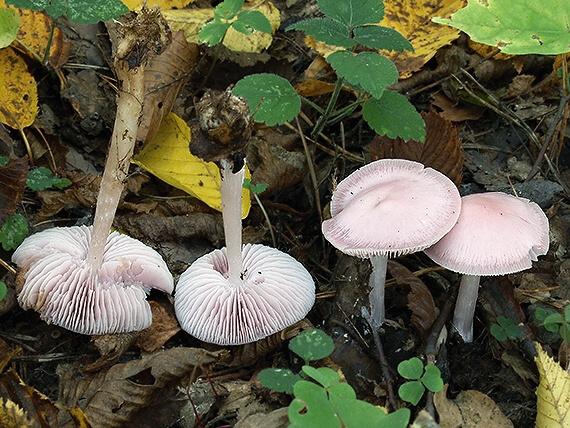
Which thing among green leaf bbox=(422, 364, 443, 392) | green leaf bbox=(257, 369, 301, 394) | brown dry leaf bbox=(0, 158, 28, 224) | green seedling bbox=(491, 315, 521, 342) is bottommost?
green seedling bbox=(491, 315, 521, 342)

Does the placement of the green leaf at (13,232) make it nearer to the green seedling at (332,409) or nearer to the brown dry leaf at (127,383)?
the brown dry leaf at (127,383)

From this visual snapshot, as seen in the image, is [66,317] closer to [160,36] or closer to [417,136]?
[160,36]

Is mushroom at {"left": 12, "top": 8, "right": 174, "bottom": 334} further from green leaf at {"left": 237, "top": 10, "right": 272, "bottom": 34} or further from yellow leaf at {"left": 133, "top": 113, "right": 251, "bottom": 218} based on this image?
green leaf at {"left": 237, "top": 10, "right": 272, "bottom": 34}

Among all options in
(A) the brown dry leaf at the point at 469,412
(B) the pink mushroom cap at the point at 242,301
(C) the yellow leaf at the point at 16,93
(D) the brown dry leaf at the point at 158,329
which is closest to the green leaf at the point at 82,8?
(C) the yellow leaf at the point at 16,93

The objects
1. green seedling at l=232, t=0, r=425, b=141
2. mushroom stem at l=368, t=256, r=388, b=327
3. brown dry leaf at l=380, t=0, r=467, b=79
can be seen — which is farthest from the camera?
brown dry leaf at l=380, t=0, r=467, b=79

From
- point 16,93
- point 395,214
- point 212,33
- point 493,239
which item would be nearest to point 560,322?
point 493,239

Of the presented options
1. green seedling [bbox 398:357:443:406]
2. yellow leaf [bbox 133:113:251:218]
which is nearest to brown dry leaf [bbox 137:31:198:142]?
yellow leaf [bbox 133:113:251:218]

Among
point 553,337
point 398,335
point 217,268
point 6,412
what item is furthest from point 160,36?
point 553,337

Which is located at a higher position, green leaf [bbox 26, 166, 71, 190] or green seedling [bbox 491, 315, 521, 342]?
green leaf [bbox 26, 166, 71, 190]
